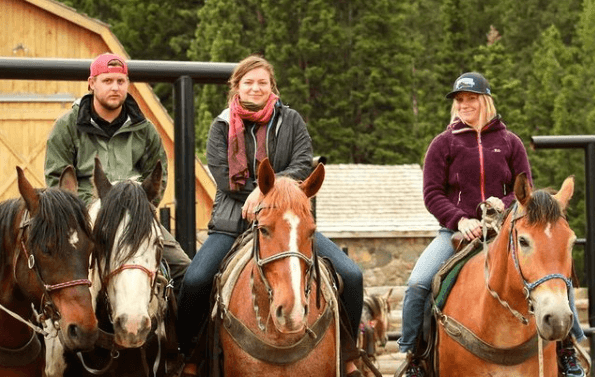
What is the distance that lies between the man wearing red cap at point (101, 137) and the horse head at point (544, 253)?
210 centimetres

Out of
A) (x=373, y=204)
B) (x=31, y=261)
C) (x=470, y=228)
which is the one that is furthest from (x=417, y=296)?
(x=373, y=204)

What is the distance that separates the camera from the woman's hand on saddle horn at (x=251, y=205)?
21.4ft

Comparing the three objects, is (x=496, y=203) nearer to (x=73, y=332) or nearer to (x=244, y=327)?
(x=244, y=327)

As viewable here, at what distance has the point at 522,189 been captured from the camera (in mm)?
6691

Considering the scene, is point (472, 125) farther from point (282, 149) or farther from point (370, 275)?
point (370, 275)

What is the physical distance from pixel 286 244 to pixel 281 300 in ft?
1.04

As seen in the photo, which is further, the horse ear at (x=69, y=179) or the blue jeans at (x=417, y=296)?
the blue jeans at (x=417, y=296)

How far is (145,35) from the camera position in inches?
1756

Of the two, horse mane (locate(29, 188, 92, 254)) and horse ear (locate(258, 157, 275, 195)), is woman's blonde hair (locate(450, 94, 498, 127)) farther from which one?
horse mane (locate(29, 188, 92, 254))

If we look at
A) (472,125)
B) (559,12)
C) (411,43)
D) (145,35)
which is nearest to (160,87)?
(145,35)

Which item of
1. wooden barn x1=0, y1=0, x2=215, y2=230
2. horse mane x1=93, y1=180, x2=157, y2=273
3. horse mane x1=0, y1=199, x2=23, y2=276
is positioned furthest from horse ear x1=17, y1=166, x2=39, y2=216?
wooden barn x1=0, y1=0, x2=215, y2=230

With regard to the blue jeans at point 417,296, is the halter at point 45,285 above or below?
above

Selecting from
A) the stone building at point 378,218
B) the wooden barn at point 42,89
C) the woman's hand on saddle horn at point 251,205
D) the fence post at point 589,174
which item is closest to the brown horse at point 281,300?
the woman's hand on saddle horn at point 251,205

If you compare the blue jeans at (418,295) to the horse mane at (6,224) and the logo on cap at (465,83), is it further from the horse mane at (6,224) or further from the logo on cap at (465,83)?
the horse mane at (6,224)
